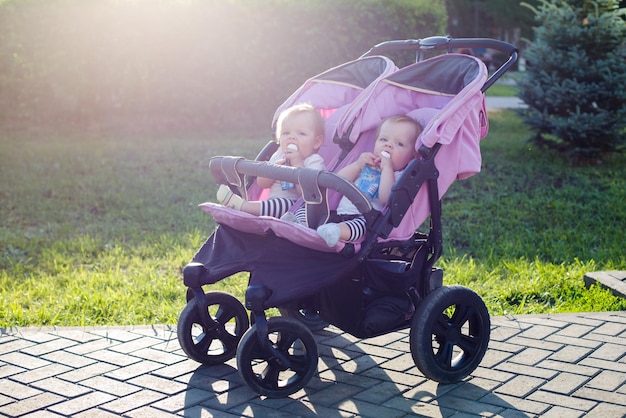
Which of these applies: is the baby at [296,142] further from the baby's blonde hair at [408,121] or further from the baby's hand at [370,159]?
the baby's blonde hair at [408,121]

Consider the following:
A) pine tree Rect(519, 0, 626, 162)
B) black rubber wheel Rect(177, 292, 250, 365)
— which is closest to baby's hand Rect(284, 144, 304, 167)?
black rubber wheel Rect(177, 292, 250, 365)

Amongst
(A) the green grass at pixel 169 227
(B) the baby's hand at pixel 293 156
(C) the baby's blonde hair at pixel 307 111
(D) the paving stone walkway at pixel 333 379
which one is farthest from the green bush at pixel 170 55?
(B) the baby's hand at pixel 293 156

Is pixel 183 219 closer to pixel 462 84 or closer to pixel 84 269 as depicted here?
pixel 84 269

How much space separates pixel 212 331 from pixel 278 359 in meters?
0.58

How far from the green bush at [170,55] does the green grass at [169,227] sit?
2.53 feet

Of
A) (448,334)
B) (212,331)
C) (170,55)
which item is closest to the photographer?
(448,334)

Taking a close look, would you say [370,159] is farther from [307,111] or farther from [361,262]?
[361,262]

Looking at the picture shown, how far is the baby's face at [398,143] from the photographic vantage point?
4.49 m

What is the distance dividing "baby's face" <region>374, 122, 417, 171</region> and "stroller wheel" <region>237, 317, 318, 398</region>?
1.06 m

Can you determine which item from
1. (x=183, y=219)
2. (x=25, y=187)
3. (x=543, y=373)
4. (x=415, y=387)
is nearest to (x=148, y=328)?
(x=415, y=387)

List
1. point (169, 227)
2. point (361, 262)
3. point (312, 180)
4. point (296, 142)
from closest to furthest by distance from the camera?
point (312, 180) < point (361, 262) < point (296, 142) < point (169, 227)

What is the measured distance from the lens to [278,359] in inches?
158

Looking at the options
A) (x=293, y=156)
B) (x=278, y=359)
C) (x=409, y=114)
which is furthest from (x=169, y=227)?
(x=278, y=359)

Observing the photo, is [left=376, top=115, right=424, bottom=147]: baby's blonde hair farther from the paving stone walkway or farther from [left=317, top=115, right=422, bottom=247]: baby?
the paving stone walkway
